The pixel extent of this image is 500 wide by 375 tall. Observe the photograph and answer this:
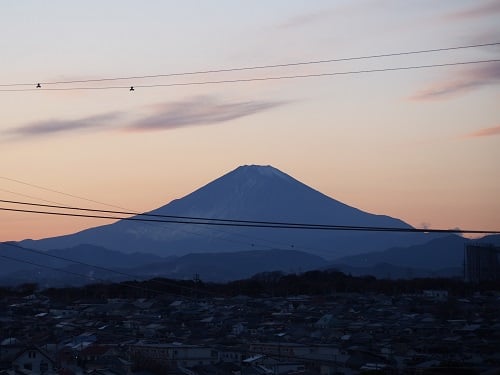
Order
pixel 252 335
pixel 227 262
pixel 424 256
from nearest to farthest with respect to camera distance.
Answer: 1. pixel 252 335
2. pixel 227 262
3. pixel 424 256

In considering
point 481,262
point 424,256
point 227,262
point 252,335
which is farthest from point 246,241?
point 252,335

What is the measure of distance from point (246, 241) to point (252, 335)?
507ft

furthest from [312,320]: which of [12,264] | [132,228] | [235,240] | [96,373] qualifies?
[132,228]

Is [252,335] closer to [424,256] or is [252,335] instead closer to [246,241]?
[424,256]

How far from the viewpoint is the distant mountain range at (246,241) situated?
412 ft

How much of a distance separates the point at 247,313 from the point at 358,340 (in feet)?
33.8

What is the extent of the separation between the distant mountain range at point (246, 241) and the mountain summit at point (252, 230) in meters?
0.16

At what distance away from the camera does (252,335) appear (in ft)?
94.6

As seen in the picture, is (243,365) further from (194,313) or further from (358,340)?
(194,313)

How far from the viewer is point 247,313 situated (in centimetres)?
3675

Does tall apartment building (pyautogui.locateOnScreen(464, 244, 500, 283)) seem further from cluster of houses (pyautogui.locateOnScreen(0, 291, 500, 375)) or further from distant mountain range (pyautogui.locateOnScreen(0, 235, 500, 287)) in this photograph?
distant mountain range (pyautogui.locateOnScreen(0, 235, 500, 287))

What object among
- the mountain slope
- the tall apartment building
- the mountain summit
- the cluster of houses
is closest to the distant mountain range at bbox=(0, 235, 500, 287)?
the mountain slope

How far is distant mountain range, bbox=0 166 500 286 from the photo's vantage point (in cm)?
12544

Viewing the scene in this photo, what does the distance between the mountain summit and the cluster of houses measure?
107 m
